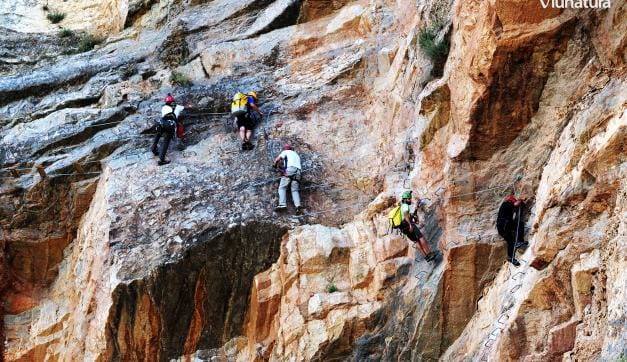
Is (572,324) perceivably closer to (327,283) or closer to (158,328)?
(327,283)

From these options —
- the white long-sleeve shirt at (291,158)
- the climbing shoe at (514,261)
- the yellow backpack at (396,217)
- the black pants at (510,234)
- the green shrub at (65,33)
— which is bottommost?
the climbing shoe at (514,261)

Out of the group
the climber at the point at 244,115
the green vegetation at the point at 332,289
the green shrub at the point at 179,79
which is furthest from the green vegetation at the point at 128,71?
the green vegetation at the point at 332,289

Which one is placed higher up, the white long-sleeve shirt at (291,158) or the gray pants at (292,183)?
the white long-sleeve shirt at (291,158)

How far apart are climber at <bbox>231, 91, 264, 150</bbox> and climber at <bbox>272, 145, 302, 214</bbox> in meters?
1.35

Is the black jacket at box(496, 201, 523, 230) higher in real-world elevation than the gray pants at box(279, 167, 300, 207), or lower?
lower

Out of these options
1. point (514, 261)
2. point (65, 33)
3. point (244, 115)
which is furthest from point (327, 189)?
point (65, 33)

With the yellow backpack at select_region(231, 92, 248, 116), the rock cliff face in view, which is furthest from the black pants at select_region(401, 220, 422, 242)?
the yellow backpack at select_region(231, 92, 248, 116)

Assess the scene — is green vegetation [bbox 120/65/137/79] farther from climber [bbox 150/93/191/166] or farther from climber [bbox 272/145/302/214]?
climber [bbox 272/145/302/214]

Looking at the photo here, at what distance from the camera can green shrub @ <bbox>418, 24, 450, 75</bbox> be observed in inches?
618

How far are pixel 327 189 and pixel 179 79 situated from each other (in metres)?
5.29

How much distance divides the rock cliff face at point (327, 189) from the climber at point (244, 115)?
11.1 inches

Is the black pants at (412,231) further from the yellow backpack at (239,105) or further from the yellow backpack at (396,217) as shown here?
the yellow backpack at (239,105)

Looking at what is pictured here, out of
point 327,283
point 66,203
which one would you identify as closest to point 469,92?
point 327,283

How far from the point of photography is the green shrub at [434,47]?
15.7m
